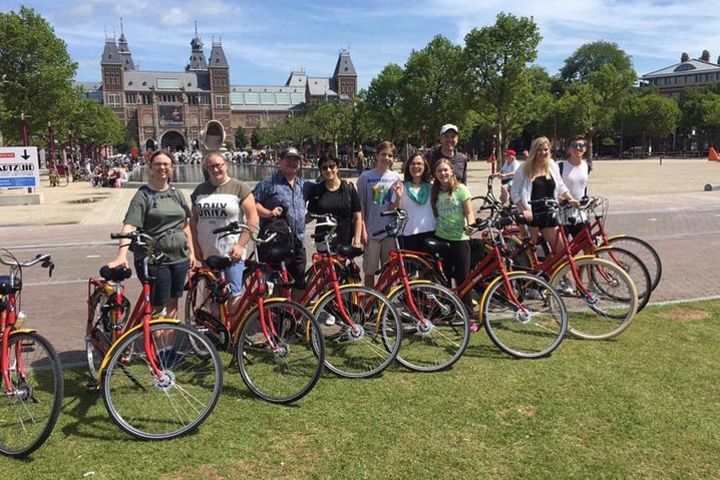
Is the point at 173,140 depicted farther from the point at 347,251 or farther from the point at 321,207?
the point at 347,251

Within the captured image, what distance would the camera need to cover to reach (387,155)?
610 cm

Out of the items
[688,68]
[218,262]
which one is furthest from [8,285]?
[688,68]

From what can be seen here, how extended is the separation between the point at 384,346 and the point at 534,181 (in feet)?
9.93

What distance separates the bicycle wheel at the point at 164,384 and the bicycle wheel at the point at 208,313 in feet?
2.38

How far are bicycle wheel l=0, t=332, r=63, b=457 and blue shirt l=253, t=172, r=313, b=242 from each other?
94.1 inches

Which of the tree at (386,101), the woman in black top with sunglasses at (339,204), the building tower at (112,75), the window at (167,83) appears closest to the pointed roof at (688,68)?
the tree at (386,101)

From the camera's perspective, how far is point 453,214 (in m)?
5.86

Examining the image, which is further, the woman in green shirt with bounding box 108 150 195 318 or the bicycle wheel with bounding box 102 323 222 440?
the woman in green shirt with bounding box 108 150 195 318

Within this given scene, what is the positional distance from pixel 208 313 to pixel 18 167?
2056 centimetres

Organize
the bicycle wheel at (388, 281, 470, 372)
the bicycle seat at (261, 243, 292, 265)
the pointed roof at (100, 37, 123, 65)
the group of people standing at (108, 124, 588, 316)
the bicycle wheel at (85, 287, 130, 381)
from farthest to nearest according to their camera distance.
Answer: the pointed roof at (100, 37, 123, 65), the bicycle wheel at (388, 281, 470, 372), the bicycle seat at (261, 243, 292, 265), the group of people standing at (108, 124, 588, 316), the bicycle wheel at (85, 287, 130, 381)

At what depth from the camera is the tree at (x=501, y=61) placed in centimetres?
3212

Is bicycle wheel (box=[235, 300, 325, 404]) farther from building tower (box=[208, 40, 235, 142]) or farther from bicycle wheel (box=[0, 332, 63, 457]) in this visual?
building tower (box=[208, 40, 235, 142])

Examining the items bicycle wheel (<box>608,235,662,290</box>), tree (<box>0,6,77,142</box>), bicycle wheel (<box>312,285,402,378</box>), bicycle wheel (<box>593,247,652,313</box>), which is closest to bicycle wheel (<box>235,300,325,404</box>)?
bicycle wheel (<box>312,285,402,378</box>)

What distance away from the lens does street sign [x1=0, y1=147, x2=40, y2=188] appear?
2145cm
